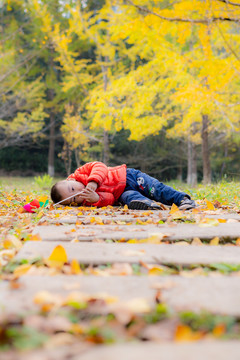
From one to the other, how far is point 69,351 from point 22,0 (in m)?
14.5

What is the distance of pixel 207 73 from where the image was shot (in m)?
6.42

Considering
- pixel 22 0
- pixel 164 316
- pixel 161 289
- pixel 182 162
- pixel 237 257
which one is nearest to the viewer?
pixel 164 316

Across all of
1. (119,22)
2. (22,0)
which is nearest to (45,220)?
(119,22)

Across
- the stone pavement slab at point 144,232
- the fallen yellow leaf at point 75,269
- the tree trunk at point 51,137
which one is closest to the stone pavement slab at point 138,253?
the fallen yellow leaf at point 75,269

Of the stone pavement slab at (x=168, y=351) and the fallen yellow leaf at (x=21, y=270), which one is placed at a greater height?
the stone pavement slab at (x=168, y=351)

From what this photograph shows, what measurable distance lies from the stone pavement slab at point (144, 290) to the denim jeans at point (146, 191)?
2.43 meters

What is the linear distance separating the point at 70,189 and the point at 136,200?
810mm

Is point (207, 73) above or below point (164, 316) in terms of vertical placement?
above

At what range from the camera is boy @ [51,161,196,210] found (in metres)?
3.38

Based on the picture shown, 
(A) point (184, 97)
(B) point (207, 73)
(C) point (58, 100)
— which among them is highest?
(C) point (58, 100)

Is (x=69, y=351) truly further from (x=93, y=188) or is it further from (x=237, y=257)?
(x=93, y=188)

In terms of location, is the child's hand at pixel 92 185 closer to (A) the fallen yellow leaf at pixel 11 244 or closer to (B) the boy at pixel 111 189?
(B) the boy at pixel 111 189

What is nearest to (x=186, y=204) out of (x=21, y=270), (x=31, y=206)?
(x=31, y=206)

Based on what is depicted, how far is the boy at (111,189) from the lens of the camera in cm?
338
